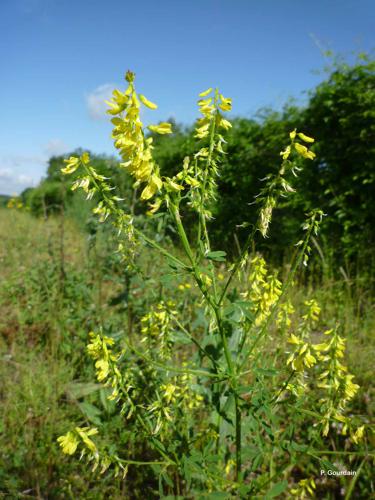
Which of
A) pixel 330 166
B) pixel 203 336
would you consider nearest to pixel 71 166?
pixel 203 336

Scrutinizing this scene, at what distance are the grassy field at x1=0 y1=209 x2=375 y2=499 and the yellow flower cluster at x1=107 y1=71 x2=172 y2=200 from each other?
87 cm

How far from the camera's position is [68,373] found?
126 inches

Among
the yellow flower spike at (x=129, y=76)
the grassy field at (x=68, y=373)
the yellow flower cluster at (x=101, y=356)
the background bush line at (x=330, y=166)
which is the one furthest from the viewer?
the background bush line at (x=330, y=166)

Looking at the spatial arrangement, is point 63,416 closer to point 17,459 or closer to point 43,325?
point 17,459

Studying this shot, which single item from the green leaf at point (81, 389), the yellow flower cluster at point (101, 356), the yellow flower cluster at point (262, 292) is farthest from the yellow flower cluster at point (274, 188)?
the green leaf at point (81, 389)

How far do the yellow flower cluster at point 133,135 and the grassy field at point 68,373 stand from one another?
0.87 metres

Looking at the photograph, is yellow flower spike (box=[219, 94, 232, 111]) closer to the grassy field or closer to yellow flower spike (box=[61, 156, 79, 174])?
yellow flower spike (box=[61, 156, 79, 174])

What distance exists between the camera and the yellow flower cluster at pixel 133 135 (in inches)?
44.8

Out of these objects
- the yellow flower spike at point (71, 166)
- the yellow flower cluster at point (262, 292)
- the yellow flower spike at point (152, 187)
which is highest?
the yellow flower spike at point (71, 166)

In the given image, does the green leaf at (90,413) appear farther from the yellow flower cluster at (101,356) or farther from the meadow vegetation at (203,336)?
the yellow flower cluster at (101,356)

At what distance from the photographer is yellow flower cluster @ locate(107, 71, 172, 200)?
1.14 m

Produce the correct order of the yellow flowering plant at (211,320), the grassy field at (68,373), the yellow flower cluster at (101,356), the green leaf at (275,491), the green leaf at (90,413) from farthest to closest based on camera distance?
1. the green leaf at (90,413)
2. the grassy field at (68,373)
3. the yellow flower cluster at (101,356)
4. the green leaf at (275,491)
5. the yellow flowering plant at (211,320)

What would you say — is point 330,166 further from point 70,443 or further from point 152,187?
point 70,443

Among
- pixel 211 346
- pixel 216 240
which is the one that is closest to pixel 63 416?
pixel 211 346
